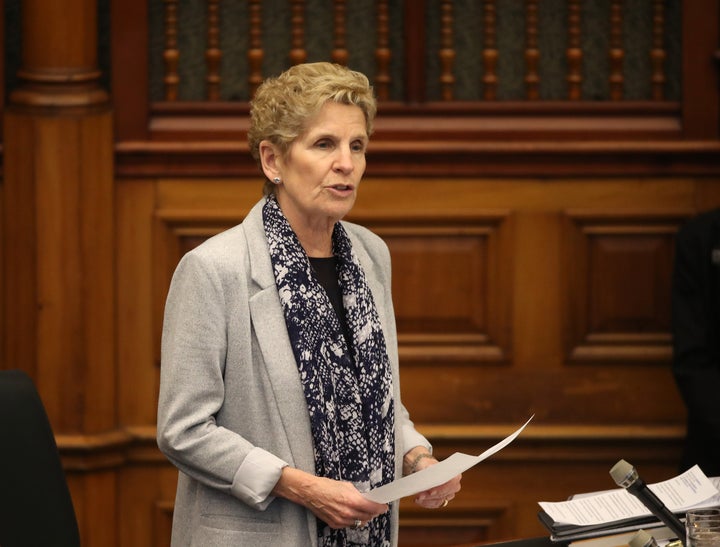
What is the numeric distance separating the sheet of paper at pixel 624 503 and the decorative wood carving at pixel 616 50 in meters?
1.61

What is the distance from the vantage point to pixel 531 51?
3906mm

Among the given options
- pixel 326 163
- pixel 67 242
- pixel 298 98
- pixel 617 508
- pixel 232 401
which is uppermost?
pixel 298 98

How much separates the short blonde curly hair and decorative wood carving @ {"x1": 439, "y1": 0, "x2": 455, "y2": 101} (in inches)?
54.0

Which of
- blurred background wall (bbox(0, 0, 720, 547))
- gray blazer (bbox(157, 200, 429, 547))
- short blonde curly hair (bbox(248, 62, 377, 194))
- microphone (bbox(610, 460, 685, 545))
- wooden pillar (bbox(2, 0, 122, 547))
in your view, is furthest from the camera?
blurred background wall (bbox(0, 0, 720, 547))

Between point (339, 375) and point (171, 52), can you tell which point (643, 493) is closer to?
point (339, 375)

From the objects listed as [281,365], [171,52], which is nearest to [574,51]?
[171,52]

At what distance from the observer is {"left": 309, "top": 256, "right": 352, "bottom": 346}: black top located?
259 centimetres

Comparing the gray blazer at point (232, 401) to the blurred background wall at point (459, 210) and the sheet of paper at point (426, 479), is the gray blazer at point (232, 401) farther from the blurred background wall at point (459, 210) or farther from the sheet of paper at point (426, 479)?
the blurred background wall at point (459, 210)

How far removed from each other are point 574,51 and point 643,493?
2016 millimetres

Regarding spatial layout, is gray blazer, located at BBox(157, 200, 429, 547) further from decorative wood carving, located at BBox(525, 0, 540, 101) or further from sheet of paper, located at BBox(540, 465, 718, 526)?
decorative wood carving, located at BBox(525, 0, 540, 101)

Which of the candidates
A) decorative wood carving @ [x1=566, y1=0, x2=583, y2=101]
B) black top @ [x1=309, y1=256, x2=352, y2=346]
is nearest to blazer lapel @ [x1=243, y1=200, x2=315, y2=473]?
black top @ [x1=309, y1=256, x2=352, y2=346]

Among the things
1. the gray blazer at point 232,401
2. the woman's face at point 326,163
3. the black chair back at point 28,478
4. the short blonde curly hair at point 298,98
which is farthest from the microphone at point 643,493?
the black chair back at point 28,478

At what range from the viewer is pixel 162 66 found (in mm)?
3939

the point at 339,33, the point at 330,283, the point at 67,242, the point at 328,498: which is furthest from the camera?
the point at 339,33
